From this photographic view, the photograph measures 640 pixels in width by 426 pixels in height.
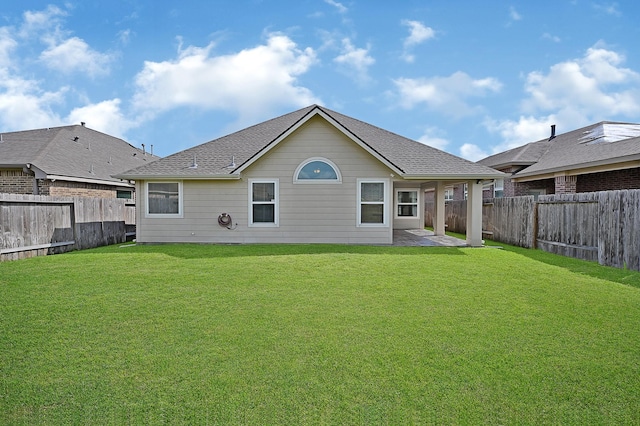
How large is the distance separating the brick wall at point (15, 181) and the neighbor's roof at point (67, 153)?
0.50m

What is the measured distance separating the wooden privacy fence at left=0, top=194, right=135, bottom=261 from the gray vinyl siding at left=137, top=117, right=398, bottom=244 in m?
1.82

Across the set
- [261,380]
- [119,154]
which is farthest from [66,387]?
[119,154]

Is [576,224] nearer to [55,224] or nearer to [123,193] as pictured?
[55,224]

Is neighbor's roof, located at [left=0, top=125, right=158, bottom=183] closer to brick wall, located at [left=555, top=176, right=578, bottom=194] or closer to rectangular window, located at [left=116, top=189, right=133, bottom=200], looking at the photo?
rectangular window, located at [left=116, top=189, right=133, bottom=200]

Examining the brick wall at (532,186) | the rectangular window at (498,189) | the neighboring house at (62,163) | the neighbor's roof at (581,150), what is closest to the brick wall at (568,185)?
the neighbor's roof at (581,150)

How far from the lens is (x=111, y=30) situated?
14117 millimetres

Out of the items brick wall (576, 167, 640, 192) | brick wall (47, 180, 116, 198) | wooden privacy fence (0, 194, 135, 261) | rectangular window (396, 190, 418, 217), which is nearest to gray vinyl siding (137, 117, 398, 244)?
wooden privacy fence (0, 194, 135, 261)

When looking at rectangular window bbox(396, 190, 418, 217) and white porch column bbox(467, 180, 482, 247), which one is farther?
rectangular window bbox(396, 190, 418, 217)

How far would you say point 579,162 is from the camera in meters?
16.0

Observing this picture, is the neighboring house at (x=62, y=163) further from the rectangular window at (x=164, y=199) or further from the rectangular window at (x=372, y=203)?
the rectangular window at (x=372, y=203)

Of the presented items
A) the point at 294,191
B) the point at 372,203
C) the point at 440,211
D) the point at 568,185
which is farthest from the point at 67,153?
the point at 568,185

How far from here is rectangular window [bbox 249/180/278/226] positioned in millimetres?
12883

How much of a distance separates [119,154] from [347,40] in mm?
16780

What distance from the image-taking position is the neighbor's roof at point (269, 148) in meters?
12.3
